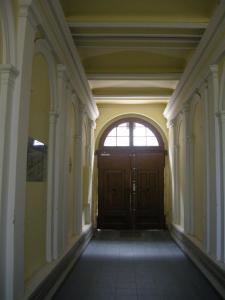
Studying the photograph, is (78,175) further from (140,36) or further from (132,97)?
(132,97)

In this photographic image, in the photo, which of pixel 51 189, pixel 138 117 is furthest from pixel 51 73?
pixel 138 117

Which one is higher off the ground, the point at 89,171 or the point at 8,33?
the point at 8,33

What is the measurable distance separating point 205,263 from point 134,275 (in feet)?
3.66

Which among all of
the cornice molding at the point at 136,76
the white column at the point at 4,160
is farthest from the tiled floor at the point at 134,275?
the cornice molding at the point at 136,76

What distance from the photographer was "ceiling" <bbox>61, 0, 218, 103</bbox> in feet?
17.0

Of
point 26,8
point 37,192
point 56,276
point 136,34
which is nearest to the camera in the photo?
point 26,8

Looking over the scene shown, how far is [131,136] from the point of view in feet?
35.0

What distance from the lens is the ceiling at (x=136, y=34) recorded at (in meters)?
5.19

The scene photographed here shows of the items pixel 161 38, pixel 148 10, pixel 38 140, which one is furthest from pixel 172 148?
pixel 38 140

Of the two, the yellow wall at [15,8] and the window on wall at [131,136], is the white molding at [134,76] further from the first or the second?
the yellow wall at [15,8]

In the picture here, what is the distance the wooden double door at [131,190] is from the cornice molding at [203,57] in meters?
2.70

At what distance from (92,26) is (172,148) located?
5.02m

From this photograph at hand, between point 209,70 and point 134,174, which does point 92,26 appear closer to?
point 209,70

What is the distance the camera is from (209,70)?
16.8ft
